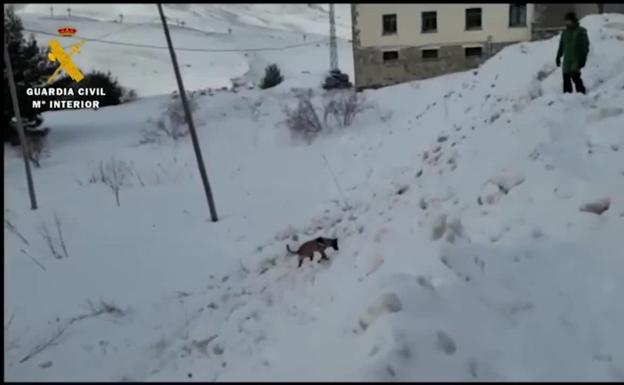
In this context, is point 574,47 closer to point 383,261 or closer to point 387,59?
point 383,261

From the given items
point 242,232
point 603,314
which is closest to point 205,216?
point 242,232

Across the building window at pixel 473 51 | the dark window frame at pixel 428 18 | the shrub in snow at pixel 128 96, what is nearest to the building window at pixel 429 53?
the dark window frame at pixel 428 18

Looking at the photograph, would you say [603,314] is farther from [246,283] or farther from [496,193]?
[246,283]

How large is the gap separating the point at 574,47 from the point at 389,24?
2347 cm

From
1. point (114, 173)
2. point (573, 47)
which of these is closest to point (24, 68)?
point (114, 173)

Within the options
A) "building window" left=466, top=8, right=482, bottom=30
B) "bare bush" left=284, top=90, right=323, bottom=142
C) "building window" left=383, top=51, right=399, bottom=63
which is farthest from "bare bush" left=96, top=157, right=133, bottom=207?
"building window" left=466, top=8, right=482, bottom=30

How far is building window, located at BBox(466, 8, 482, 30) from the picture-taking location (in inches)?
1272

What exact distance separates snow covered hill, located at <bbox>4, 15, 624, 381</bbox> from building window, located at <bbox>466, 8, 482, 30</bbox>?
1344 cm

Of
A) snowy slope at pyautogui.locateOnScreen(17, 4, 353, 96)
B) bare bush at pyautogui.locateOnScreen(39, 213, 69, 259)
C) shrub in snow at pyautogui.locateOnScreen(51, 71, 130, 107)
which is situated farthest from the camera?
snowy slope at pyautogui.locateOnScreen(17, 4, 353, 96)

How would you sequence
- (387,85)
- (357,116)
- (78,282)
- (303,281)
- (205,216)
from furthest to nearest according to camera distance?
(387,85)
(357,116)
(205,216)
(78,282)
(303,281)

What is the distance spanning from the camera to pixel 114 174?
2267cm

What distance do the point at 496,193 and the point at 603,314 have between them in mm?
3241

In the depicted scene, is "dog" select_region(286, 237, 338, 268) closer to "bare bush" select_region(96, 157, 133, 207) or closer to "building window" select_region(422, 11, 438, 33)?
"bare bush" select_region(96, 157, 133, 207)

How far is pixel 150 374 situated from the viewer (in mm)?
5789
